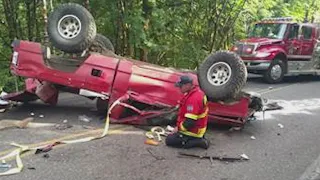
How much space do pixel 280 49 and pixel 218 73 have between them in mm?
9754

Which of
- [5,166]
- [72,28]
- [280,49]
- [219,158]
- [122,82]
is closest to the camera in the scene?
[5,166]

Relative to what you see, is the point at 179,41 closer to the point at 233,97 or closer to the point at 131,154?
the point at 233,97

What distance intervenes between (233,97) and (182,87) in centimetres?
128

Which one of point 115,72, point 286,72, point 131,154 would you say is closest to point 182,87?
point 131,154

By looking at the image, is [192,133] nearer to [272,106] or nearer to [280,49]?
[272,106]

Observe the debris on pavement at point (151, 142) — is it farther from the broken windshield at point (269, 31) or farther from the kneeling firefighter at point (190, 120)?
the broken windshield at point (269, 31)

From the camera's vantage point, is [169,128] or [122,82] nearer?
[169,128]

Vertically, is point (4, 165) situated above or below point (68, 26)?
below

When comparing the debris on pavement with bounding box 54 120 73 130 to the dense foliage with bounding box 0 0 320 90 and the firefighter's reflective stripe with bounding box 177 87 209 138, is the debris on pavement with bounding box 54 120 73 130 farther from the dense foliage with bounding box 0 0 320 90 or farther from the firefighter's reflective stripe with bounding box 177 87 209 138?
the dense foliage with bounding box 0 0 320 90

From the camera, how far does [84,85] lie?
27.1 feet

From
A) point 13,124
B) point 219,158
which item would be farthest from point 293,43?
point 13,124

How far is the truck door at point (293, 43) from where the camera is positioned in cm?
1722

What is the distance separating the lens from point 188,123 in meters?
6.68

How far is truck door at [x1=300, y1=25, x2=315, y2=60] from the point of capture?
17672 millimetres
